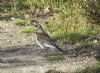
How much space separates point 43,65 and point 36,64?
7.1 inches

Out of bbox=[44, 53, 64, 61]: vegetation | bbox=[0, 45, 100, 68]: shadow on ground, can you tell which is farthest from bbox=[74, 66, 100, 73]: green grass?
bbox=[44, 53, 64, 61]: vegetation

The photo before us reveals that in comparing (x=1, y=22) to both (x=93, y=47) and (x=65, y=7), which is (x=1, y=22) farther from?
(x=93, y=47)

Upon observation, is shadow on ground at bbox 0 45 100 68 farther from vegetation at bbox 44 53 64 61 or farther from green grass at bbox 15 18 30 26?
green grass at bbox 15 18 30 26

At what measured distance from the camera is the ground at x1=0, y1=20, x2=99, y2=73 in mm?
9558

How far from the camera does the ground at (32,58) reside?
31.4 ft

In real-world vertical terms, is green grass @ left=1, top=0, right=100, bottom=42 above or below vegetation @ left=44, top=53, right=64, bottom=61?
below

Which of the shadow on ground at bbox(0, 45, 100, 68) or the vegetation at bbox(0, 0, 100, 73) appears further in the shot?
the vegetation at bbox(0, 0, 100, 73)

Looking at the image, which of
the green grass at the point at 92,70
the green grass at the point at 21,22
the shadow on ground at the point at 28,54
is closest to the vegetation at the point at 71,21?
the green grass at the point at 21,22

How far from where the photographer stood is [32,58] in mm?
10477

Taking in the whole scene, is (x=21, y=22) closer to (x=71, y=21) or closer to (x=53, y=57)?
(x=71, y=21)

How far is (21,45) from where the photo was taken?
11.7m

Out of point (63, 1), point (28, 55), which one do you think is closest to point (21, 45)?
point (28, 55)

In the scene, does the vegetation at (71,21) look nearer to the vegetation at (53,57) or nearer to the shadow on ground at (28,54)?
the vegetation at (53,57)

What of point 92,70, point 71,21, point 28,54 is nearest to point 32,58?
point 28,54
